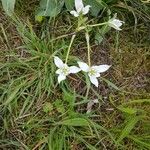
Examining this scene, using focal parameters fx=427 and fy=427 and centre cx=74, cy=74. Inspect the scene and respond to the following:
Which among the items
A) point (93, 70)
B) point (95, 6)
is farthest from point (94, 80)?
point (95, 6)

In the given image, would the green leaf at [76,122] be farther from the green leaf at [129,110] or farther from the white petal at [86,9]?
the white petal at [86,9]

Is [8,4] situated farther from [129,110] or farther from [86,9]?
[129,110]

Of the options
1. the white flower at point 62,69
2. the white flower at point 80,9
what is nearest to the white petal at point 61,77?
the white flower at point 62,69

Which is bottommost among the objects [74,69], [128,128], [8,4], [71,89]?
[128,128]

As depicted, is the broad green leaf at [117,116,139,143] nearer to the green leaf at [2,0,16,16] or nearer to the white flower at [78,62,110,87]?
the white flower at [78,62,110,87]

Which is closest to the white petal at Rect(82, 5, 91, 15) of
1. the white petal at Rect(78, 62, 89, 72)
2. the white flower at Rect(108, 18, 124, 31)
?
the white flower at Rect(108, 18, 124, 31)

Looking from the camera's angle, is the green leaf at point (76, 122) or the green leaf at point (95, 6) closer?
the green leaf at point (76, 122)
